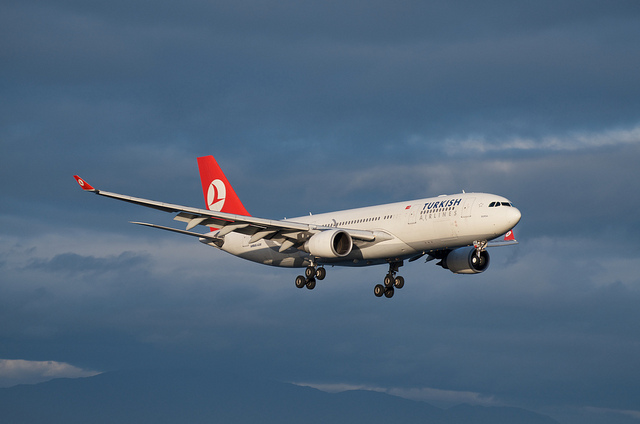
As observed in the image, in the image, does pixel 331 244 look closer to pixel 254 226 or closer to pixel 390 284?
pixel 254 226

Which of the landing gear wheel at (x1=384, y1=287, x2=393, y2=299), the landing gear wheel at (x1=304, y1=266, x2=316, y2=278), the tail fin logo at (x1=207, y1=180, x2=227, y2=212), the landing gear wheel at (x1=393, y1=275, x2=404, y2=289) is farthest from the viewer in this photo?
the tail fin logo at (x1=207, y1=180, x2=227, y2=212)

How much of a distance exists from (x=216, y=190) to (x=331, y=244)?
19.8 m

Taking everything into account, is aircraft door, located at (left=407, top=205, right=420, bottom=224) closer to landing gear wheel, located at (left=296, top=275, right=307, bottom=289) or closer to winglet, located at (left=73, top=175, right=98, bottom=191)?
landing gear wheel, located at (left=296, top=275, right=307, bottom=289)

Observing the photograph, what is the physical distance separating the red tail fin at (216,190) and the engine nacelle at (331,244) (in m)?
15.4

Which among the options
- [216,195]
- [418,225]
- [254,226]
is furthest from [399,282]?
[216,195]

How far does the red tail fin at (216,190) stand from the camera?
7394 cm

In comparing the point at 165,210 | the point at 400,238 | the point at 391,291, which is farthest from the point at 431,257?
the point at 165,210

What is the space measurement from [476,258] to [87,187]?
25.7m

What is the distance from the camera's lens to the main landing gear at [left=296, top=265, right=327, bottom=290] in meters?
62.8

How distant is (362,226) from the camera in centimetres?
6216

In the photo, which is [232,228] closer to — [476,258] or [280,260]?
[280,260]

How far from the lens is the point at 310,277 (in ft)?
207

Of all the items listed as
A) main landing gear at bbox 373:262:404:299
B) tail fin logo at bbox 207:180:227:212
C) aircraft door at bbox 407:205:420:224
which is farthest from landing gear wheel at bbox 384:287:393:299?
tail fin logo at bbox 207:180:227:212

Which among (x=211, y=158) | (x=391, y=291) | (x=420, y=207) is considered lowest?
(x=391, y=291)
